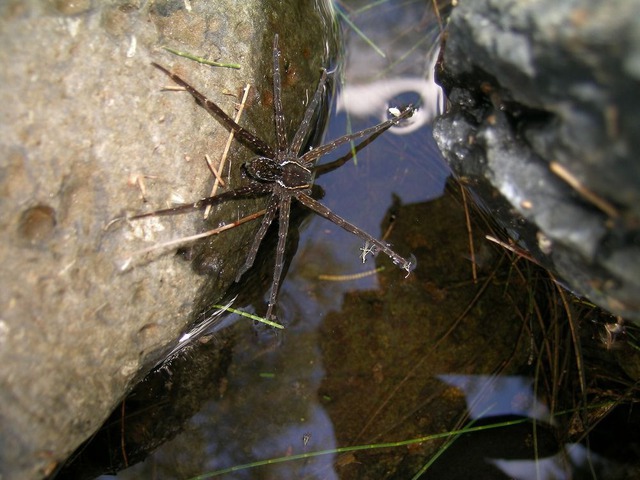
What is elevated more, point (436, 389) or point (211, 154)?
point (211, 154)

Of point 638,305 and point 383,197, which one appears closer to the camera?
point 638,305

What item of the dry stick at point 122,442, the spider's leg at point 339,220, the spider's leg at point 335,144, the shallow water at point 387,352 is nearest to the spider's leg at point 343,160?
the shallow water at point 387,352

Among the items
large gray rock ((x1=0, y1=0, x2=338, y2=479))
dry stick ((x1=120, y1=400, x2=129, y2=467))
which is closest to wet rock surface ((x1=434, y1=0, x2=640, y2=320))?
large gray rock ((x1=0, y1=0, x2=338, y2=479))

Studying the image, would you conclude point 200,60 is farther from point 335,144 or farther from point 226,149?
point 335,144

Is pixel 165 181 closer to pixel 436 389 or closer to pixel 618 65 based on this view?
pixel 618 65

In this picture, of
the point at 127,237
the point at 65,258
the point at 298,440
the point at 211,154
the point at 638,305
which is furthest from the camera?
the point at 298,440

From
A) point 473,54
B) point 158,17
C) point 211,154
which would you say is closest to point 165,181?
point 211,154

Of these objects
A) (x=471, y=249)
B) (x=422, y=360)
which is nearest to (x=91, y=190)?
(x=422, y=360)
